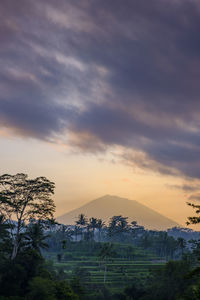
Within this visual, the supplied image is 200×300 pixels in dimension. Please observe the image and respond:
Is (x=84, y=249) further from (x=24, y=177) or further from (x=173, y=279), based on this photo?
(x=24, y=177)

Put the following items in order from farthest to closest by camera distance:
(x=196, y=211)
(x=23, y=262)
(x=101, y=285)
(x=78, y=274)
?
1. (x=78, y=274)
2. (x=101, y=285)
3. (x=23, y=262)
4. (x=196, y=211)

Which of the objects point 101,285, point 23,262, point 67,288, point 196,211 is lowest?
point 101,285

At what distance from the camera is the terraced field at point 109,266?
96969 mm

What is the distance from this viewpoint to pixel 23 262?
162ft

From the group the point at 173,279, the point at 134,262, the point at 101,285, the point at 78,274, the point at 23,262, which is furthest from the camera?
the point at 134,262

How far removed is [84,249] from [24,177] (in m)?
106

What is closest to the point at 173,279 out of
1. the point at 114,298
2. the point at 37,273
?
the point at 114,298

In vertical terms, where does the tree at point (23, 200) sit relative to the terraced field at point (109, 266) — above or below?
above

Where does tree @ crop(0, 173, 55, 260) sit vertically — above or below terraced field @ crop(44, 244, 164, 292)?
above

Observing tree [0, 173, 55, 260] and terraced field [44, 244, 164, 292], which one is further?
terraced field [44, 244, 164, 292]

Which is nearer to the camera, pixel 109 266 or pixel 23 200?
pixel 23 200

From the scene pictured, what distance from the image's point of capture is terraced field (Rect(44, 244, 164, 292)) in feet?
318

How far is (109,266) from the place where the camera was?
118750 millimetres

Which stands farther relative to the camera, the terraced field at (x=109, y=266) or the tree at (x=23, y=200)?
the terraced field at (x=109, y=266)
